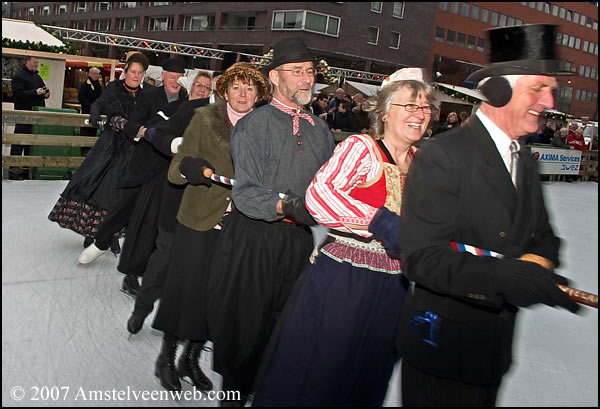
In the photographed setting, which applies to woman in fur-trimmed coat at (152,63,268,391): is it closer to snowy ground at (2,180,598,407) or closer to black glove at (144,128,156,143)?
snowy ground at (2,180,598,407)

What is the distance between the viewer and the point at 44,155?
8414 mm

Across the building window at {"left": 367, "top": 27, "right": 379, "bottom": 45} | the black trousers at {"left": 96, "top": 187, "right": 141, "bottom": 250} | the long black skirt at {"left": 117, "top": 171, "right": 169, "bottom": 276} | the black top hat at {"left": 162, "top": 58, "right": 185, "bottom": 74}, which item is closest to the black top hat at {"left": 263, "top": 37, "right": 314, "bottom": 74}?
the long black skirt at {"left": 117, "top": 171, "right": 169, "bottom": 276}

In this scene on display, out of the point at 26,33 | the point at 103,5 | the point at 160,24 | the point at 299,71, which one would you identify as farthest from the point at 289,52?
the point at 103,5

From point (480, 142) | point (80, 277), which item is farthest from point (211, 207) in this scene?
point (80, 277)

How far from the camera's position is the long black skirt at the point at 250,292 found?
2.58m

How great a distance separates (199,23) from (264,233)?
150 ft

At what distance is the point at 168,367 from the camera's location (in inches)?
118

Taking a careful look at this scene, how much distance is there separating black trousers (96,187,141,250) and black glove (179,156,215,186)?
6.13 feet

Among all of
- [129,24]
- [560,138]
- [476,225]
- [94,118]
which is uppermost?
[129,24]

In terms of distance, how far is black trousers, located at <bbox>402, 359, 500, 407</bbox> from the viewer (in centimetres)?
166

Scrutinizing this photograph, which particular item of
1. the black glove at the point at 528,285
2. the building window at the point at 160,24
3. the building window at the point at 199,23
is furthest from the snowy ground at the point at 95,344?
the building window at the point at 160,24

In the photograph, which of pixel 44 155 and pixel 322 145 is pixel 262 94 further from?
pixel 44 155

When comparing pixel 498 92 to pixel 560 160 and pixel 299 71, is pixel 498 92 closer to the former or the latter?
pixel 299 71

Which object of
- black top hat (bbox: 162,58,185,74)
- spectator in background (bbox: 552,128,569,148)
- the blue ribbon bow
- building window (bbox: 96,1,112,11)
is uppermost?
building window (bbox: 96,1,112,11)
